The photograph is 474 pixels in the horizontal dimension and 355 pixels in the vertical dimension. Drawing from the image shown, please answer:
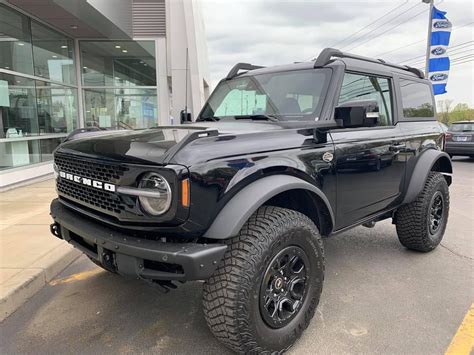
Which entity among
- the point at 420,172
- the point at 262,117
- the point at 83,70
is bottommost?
the point at 420,172

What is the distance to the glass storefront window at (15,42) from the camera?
8.34 meters

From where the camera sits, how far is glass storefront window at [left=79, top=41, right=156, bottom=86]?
12.2 metres

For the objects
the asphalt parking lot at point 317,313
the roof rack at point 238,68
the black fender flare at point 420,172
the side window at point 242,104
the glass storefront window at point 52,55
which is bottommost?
Answer: the asphalt parking lot at point 317,313

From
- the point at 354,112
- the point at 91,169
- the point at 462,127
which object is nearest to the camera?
the point at 91,169

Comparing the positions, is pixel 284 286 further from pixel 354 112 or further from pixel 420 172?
pixel 420 172

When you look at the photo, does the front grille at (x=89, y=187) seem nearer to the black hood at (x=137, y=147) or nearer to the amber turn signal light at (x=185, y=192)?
the black hood at (x=137, y=147)

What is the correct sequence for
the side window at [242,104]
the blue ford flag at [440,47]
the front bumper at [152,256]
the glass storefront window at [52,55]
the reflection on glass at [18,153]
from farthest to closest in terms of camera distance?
the blue ford flag at [440,47]
the glass storefront window at [52,55]
the reflection on glass at [18,153]
the side window at [242,104]
the front bumper at [152,256]

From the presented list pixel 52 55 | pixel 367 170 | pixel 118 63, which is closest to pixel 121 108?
pixel 118 63

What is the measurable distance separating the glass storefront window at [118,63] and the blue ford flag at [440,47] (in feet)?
36.1

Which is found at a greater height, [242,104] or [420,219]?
[242,104]

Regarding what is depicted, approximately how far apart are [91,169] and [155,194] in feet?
2.18

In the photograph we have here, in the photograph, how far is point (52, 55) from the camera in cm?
1060

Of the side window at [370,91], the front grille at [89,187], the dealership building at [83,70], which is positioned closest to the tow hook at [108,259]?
the front grille at [89,187]

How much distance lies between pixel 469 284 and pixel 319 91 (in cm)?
229
